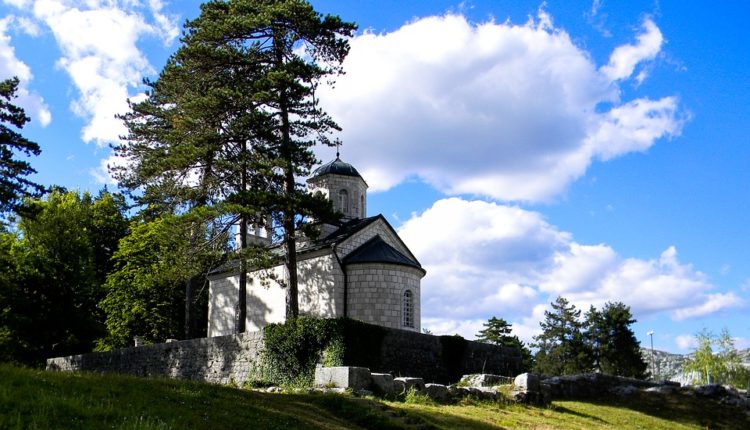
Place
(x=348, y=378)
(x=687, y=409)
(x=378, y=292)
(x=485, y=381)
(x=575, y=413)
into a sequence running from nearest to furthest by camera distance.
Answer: (x=348, y=378) < (x=575, y=413) < (x=485, y=381) < (x=687, y=409) < (x=378, y=292)

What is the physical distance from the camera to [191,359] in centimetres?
2392

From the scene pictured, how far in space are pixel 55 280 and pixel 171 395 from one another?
24.7 m

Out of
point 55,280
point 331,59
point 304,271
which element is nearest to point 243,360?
point 304,271

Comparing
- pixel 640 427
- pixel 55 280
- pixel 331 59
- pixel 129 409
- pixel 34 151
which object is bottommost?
pixel 640 427

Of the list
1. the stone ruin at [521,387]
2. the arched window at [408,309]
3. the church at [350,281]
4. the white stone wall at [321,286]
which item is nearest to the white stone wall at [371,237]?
the church at [350,281]

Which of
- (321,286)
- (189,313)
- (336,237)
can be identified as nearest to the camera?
(321,286)

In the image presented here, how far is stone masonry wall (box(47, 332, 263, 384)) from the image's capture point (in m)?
22.1

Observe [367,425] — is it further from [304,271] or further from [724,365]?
[724,365]

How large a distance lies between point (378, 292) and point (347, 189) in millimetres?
7389

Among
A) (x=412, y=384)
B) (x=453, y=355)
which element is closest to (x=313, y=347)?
(x=412, y=384)

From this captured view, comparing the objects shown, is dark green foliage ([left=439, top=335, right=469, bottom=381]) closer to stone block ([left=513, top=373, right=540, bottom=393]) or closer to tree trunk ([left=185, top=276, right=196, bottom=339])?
stone block ([left=513, top=373, right=540, bottom=393])

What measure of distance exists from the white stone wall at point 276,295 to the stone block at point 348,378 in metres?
9.04

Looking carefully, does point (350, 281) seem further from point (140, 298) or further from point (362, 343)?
point (140, 298)

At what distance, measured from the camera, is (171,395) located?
428 inches
